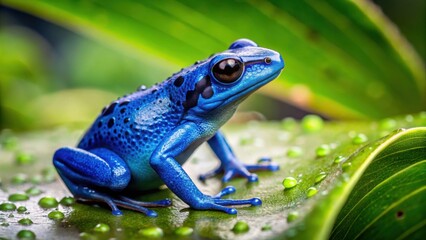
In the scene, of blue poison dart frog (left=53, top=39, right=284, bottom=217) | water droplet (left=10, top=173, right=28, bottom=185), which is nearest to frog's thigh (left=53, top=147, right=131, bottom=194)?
blue poison dart frog (left=53, top=39, right=284, bottom=217)

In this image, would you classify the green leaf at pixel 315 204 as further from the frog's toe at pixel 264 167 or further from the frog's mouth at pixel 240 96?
the frog's mouth at pixel 240 96

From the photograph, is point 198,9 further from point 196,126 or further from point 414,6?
point 414,6

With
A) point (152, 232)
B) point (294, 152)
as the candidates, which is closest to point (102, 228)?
point (152, 232)

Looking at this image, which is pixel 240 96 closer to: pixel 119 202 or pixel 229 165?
pixel 229 165

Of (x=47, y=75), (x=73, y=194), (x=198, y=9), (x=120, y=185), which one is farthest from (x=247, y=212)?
(x=47, y=75)

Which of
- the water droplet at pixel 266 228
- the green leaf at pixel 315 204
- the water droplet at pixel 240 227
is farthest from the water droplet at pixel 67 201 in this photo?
the water droplet at pixel 266 228
